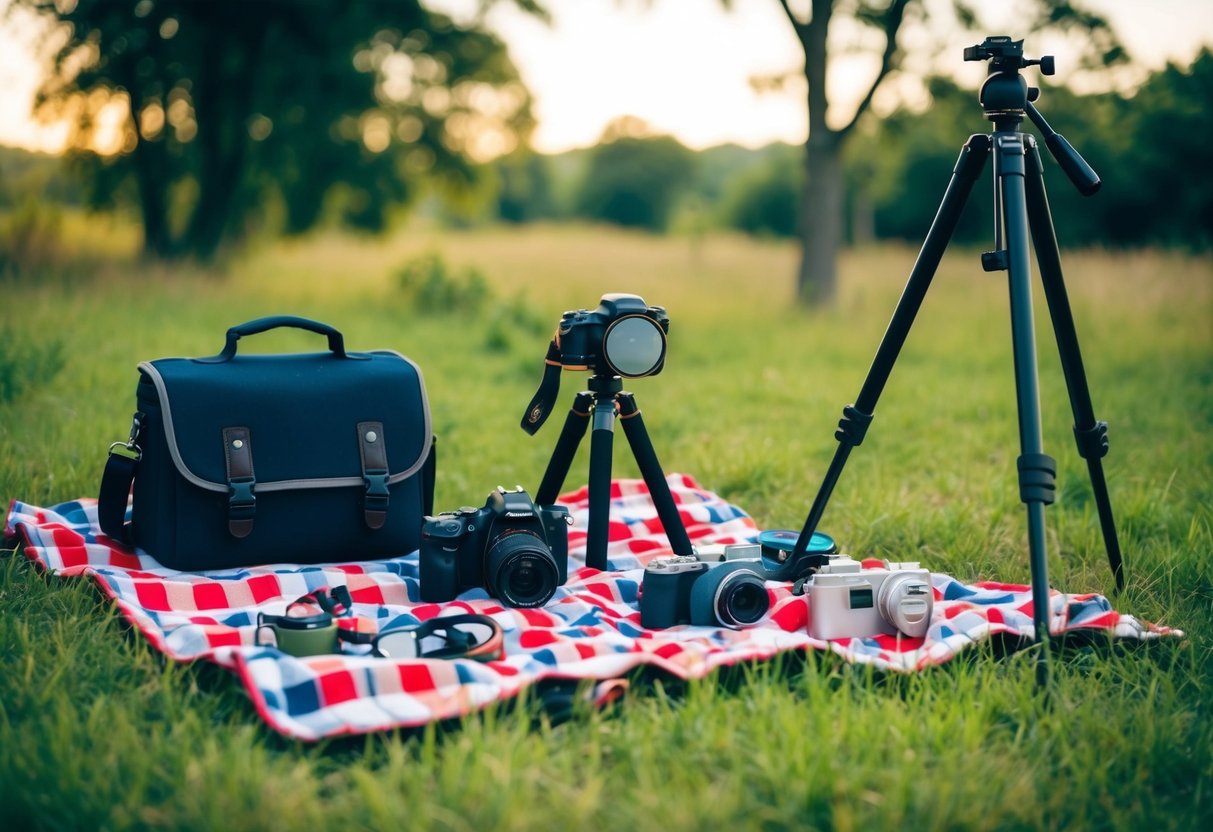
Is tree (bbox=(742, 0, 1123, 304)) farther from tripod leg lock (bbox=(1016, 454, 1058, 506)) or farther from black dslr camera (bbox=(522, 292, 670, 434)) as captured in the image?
tripod leg lock (bbox=(1016, 454, 1058, 506))

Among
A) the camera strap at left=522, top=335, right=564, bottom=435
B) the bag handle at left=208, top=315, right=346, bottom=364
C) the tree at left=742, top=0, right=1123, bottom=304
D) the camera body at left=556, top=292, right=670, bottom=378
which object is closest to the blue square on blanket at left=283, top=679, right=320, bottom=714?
the camera strap at left=522, top=335, right=564, bottom=435

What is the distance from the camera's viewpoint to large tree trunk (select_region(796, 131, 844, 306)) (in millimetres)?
10390

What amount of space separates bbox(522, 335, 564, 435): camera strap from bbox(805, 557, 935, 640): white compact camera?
2.98ft

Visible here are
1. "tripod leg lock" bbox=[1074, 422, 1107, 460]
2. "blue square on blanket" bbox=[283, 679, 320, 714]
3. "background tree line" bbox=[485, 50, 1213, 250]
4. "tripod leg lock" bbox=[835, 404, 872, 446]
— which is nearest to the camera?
"blue square on blanket" bbox=[283, 679, 320, 714]

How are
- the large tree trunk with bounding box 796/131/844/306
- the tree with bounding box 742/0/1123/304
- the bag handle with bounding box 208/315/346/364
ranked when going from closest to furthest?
1. the bag handle with bounding box 208/315/346/364
2. the tree with bounding box 742/0/1123/304
3. the large tree trunk with bounding box 796/131/844/306

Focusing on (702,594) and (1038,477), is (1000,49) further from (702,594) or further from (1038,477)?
(702,594)

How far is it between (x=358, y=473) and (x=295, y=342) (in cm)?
467

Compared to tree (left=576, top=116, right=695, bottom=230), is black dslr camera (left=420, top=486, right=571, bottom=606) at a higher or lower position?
lower

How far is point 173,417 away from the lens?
2.98 meters

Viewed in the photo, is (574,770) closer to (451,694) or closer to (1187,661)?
(451,694)

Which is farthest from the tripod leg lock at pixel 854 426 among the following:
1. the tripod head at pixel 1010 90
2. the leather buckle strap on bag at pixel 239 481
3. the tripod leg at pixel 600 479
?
the leather buckle strap on bag at pixel 239 481

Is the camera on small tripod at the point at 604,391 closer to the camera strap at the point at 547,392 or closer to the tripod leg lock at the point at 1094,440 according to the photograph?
the camera strap at the point at 547,392

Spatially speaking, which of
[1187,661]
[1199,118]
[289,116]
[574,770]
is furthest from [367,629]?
[1199,118]

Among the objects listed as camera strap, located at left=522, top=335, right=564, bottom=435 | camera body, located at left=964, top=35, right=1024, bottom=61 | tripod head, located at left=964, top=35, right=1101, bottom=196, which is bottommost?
camera strap, located at left=522, top=335, right=564, bottom=435
